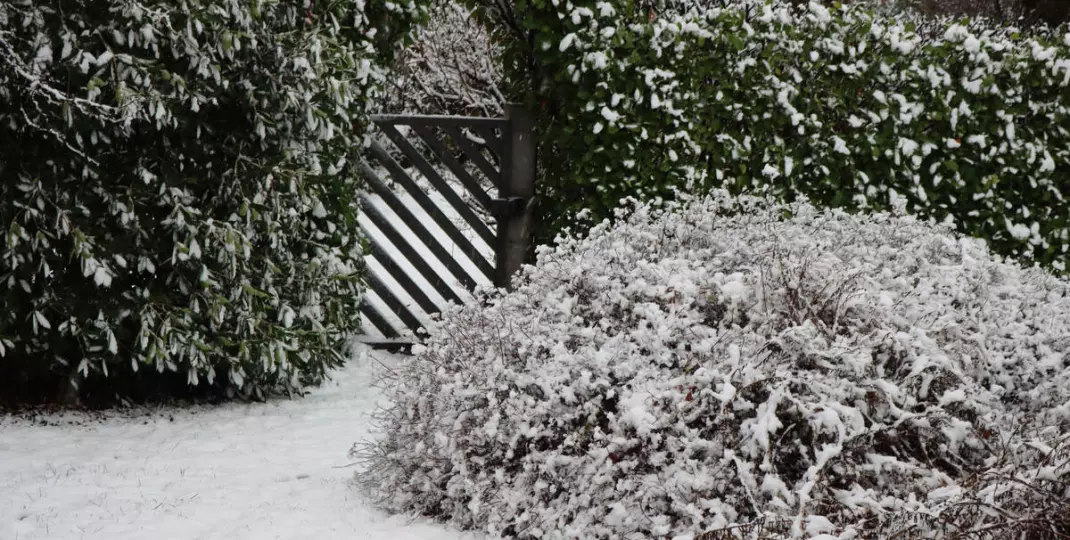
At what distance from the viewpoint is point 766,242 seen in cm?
433

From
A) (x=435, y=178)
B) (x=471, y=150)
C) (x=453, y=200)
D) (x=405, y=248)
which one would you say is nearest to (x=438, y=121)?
(x=471, y=150)

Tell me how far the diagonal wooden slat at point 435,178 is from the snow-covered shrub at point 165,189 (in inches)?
47.1

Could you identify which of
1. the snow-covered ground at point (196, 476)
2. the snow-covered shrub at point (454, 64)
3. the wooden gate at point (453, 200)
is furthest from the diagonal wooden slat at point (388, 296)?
the snow-covered shrub at point (454, 64)

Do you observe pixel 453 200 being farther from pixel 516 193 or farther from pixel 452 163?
pixel 516 193

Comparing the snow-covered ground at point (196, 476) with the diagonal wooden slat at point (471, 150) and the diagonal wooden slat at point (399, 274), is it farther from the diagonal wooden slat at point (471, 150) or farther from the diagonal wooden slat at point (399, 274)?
the diagonal wooden slat at point (471, 150)

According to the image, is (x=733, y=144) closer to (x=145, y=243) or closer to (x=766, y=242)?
(x=766, y=242)

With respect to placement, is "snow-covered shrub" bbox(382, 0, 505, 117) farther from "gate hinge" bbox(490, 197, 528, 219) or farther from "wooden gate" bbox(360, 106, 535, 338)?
"gate hinge" bbox(490, 197, 528, 219)

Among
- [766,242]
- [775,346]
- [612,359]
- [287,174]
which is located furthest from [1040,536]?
[287,174]

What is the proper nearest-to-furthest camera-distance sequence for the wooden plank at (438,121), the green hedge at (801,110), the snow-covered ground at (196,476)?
the snow-covered ground at (196,476)
the green hedge at (801,110)
the wooden plank at (438,121)

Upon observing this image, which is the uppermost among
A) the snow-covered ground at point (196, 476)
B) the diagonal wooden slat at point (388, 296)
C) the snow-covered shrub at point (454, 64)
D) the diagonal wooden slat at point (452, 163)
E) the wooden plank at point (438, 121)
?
the snow-covered shrub at point (454, 64)

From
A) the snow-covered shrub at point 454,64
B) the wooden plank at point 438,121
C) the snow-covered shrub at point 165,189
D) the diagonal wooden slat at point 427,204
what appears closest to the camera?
the snow-covered shrub at point 165,189

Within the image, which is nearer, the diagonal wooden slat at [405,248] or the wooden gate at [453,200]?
the wooden gate at [453,200]

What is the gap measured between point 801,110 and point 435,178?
254cm

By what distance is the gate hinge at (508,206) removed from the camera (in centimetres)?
651
